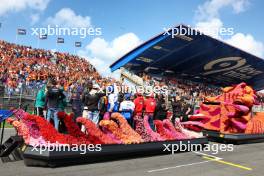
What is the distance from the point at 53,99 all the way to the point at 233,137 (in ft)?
21.9

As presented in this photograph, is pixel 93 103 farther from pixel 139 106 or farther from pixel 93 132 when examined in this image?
pixel 139 106

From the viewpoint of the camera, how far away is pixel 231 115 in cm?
1196

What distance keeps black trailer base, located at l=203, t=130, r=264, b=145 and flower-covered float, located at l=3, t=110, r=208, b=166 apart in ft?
9.97

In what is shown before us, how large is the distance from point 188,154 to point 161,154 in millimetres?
853

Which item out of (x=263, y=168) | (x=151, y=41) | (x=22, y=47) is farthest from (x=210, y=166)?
(x=22, y=47)

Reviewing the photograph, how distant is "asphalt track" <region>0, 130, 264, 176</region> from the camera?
248 inches

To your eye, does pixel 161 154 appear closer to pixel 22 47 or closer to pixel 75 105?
pixel 75 105

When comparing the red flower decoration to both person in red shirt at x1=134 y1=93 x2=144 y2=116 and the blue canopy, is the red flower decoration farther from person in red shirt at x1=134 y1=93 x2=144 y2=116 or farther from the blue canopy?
person in red shirt at x1=134 y1=93 x2=144 y2=116

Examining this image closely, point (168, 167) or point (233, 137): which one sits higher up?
point (233, 137)

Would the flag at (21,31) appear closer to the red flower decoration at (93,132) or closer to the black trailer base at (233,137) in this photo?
the black trailer base at (233,137)

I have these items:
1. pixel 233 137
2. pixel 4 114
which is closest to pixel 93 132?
pixel 4 114
